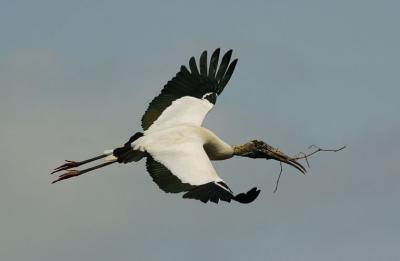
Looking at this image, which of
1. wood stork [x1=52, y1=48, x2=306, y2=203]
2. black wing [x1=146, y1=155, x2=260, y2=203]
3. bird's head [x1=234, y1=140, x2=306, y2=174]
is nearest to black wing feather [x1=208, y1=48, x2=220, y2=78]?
wood stork [x1=52, y1=48, x2=306, y2=203]

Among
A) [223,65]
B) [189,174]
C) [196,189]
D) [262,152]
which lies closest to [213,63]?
[223,65]

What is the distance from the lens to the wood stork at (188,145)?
73.3 ft

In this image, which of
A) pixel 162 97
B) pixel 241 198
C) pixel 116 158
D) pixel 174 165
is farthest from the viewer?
pixel 162 97

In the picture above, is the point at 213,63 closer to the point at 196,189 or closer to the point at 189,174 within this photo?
the point at 189,174

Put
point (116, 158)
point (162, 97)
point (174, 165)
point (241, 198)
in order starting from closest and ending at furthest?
point (241, 198), point (174, 165), point (116, 158), point (162, 97)

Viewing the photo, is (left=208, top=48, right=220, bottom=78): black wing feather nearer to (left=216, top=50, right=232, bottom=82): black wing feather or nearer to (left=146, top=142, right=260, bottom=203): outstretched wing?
(left=216, top=50, right=232, bottom=82): black wing feather

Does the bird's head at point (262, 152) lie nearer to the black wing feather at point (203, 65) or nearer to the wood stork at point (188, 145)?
the wood stork at point (188, 145)

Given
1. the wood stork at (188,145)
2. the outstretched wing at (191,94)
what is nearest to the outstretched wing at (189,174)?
the wood stork at (188,145)

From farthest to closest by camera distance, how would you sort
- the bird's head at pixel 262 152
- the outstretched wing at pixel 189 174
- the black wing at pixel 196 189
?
1. the bird's head at pixel 262 152
2. the outstretched wing at pixel 189 174
3. the black wing at pixel 196 189

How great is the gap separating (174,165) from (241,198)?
2.01 metres

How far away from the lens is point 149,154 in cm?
2380

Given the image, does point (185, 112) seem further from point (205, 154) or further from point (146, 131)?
point (205, 154)

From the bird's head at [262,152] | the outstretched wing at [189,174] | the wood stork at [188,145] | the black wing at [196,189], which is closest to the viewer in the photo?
the black wing at [196,189]

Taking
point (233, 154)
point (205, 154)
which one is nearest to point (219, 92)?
point (233, 154)
